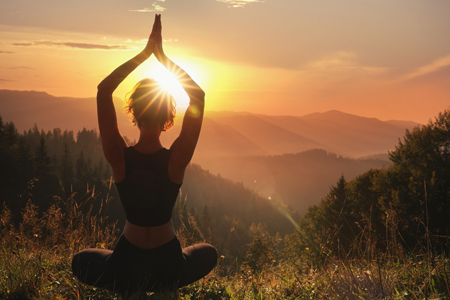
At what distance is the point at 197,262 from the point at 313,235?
4183mm

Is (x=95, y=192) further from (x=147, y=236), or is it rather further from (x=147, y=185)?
(x=147, y=185)

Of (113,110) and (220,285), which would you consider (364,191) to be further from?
(113,110)

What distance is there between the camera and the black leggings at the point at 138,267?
2.75 m

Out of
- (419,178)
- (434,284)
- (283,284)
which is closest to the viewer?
(434,284)

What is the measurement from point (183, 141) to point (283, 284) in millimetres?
2449

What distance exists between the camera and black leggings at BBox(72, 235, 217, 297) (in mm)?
2752

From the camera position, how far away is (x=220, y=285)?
12.8 feet

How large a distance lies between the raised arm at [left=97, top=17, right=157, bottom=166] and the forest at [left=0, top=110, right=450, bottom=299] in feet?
2.54

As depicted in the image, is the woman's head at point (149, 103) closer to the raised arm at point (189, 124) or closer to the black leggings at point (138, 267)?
the raised arm at point (189, 124)

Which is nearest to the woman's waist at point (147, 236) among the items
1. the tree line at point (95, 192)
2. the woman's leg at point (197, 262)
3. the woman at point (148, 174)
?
the woman at point (148, 174)

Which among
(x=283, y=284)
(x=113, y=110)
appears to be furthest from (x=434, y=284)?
(x=113, y=110)

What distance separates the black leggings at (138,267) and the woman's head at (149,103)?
113 cm

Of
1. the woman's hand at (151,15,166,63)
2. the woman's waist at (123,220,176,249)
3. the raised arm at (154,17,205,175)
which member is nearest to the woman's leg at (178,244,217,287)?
the woman's waist at (123,220,176,249)

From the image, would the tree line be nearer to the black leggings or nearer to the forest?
the forest
